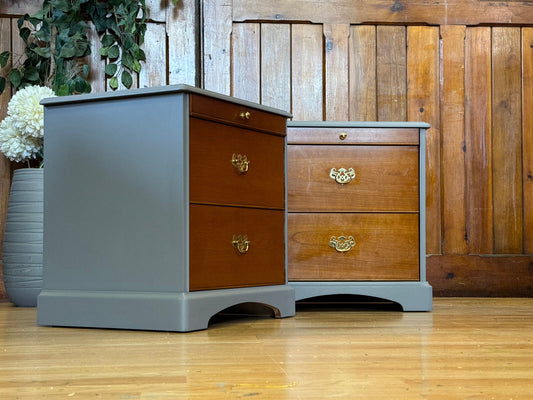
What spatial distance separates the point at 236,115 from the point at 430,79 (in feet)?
4.28

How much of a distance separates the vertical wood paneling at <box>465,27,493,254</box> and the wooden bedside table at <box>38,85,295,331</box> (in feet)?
4.18

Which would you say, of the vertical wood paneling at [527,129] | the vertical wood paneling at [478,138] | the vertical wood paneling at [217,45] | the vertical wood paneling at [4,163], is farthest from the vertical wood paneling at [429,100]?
the vertical wood paneling at [4,163]

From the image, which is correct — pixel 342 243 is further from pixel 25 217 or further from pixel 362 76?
pixel 25 217

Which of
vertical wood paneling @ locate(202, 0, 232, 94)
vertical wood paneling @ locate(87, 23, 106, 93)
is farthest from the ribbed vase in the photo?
vertical wood paneling @ locate(202, 0, 232, 94)

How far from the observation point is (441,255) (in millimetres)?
3137

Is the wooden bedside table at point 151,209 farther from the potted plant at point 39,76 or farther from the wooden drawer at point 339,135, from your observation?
the potted plant at point 39,76

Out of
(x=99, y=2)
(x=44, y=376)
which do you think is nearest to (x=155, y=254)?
(x=44, y=376)

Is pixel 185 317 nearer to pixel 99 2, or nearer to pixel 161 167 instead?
pixel 161 167

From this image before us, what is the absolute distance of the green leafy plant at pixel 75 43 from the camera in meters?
2.90

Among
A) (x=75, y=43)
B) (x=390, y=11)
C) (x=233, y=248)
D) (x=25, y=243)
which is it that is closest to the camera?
(x=233, y=248)

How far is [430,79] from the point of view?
3172 mm

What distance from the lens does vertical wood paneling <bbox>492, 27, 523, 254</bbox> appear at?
317cm

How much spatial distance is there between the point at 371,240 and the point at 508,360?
3.81ft

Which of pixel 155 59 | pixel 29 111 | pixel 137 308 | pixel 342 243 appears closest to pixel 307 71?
pixel 155 59
